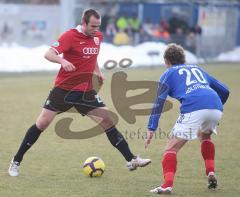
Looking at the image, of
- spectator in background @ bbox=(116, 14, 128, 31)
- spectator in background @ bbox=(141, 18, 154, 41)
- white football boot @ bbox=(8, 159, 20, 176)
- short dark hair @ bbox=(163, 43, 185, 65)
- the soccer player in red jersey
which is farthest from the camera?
spectator in background @ bbox=(116, 14, 128, 31)

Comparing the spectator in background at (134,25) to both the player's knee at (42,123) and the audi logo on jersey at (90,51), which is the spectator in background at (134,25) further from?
the player's knee at (42,123)

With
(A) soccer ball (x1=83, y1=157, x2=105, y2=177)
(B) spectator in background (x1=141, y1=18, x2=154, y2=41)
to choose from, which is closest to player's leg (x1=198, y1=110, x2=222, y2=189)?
(A) soccer ball (x1=83, y1=157, x2=105, y2=177)

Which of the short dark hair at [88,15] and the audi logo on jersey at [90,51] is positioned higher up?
the short dark hair at [88,15]

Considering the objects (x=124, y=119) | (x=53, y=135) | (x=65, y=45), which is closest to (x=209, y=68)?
(x=124, y=119)

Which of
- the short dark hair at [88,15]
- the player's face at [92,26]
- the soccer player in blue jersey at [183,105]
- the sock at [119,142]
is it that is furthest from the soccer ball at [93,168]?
the short dark hair at [88,15]

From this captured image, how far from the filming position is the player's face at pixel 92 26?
319 inches

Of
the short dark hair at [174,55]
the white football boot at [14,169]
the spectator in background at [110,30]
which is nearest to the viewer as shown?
the short dark hair at [174,55]

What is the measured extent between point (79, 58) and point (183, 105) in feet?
5.17

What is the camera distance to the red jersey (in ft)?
26.9

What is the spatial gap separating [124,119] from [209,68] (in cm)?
1317

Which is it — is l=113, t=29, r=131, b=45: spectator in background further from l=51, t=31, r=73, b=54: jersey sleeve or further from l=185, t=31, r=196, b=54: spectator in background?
l=51, t=31, r=73, b=54: jersey sleeve

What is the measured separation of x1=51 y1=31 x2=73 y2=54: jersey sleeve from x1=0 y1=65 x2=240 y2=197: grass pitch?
1572 millimetres

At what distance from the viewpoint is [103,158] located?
9.75 meters

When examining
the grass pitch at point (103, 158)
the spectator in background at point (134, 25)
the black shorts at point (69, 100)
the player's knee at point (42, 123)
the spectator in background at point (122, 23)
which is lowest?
the spectator in background at point (134, 25)
